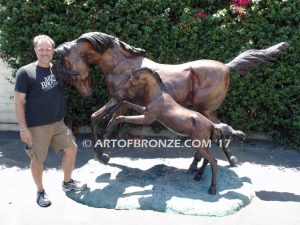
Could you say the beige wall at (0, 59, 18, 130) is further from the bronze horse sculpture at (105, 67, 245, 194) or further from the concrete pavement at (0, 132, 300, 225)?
the bronze horse sculpture at (105, 67, 245, 194)

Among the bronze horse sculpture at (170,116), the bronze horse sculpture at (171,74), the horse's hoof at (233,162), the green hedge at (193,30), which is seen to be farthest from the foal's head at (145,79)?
the green hedge at (193,30)

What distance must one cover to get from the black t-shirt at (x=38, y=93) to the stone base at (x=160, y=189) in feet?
3.27

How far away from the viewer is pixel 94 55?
458 centimetres

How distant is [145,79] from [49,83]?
3.42 feet

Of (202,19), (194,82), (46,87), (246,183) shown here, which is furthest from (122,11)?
(246,183)

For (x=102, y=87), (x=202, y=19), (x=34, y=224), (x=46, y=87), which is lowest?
(x=34, y=224)

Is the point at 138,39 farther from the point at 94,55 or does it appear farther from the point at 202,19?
the point at 94,55

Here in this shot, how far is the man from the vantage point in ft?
12.6

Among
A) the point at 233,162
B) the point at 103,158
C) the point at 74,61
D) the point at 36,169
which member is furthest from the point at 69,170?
the point at 233,162

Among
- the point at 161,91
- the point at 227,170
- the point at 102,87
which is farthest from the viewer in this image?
the point at 102,87

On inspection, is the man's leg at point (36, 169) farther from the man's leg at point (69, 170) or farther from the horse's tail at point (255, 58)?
the horse's tail at point (255, 58)

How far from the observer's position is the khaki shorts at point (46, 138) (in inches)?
159

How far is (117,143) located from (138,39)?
1.78 metres

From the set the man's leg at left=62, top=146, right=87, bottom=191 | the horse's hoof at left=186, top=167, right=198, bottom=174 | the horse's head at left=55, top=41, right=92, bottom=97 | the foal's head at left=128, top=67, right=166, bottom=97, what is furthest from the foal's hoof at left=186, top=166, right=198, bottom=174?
the horse's head at left=55, top=41, right=92, bottom=97
